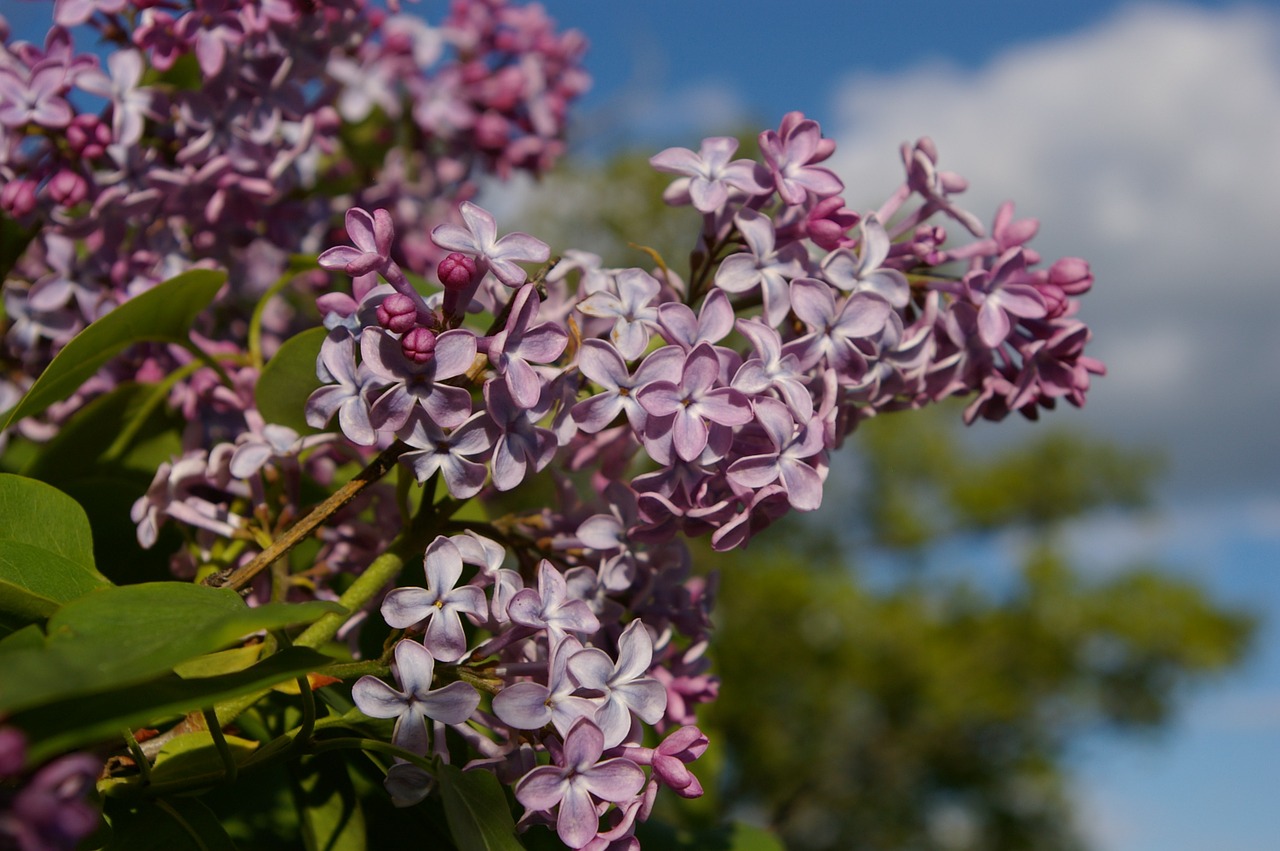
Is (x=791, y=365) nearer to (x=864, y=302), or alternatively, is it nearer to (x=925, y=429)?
Answer: (x=864, y=302)

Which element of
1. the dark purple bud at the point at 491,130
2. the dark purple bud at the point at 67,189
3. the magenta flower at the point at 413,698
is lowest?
the magenta flower at the point at 413,698

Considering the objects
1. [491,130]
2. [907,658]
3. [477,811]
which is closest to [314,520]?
[477,811]

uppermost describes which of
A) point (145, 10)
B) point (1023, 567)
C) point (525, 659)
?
point (1023, 567)

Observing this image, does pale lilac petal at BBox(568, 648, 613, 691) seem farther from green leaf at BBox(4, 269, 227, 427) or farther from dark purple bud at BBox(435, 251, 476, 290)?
green leaf at BBox(4, 269, 227, 427)

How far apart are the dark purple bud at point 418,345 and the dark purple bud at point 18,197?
1.48ft

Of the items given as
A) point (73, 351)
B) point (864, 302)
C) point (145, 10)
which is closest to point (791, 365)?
point (864, 302)

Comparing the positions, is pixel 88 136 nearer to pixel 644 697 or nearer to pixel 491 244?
pixel 491 244

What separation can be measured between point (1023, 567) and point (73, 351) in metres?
→ 12.2

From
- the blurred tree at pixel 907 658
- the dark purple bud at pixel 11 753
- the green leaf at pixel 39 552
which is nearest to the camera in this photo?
the dark purple bud at pixel 11 753

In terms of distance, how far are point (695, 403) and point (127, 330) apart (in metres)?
0.43

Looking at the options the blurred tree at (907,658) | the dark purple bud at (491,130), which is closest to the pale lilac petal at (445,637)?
the dark purple bud at (491,130)

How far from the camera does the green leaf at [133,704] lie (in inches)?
15.3

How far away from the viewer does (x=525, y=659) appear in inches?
25.7

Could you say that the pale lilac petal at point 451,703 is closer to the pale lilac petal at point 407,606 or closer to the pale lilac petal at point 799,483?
the pale lilac petal at point 407,606
